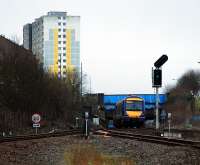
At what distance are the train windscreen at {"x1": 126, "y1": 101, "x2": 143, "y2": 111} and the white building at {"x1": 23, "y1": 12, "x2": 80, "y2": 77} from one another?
100 meters

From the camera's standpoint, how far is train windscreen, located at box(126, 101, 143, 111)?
169 feet

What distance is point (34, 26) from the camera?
167250 mm

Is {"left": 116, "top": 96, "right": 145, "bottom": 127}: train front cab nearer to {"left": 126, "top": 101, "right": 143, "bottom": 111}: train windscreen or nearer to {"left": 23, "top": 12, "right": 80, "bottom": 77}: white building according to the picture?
{"left": 126, "top": 101, "right": 143, "bottom": 111}: train windscreen

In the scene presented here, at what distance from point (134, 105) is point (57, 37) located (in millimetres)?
111662

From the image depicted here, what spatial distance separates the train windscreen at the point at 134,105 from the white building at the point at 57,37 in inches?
3938

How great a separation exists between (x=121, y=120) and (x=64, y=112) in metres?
18.3

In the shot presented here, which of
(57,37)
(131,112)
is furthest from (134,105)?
(57,37)

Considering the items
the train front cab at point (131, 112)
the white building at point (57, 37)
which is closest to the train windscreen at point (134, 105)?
the train front cab at point (131, 112)

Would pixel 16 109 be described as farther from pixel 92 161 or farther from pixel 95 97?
pixel 95 97

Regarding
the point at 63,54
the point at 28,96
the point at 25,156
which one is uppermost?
the point at 63,54

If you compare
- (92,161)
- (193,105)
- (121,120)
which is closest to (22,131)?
(121,120)

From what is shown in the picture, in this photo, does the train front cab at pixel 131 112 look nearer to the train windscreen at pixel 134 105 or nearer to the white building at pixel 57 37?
the train windscreen at pixel 134 105

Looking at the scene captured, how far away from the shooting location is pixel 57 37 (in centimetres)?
16075

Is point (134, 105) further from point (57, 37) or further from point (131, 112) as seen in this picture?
point (57, 37)
